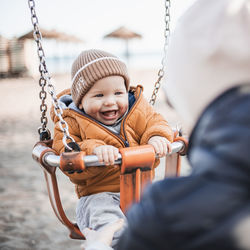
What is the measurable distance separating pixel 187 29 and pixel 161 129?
0.67 metres

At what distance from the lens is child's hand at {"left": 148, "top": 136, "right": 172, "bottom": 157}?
38.1 inches

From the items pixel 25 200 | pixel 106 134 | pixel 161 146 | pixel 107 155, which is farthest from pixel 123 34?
pixel 107 155

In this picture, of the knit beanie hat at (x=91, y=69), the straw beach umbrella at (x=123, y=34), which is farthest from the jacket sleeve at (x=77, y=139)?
the straw beach umbrella at (x=123, y=34)

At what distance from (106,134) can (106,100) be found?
0.13 meters

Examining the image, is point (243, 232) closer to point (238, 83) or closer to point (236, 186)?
point (236, 186)

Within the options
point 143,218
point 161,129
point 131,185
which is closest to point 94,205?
point 131,185

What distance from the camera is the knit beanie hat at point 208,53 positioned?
42cm

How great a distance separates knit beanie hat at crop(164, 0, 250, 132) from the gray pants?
0.61m

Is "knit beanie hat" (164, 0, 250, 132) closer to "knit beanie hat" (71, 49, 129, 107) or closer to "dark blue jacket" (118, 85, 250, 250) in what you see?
Result: "dark blue jacket" (118, 85, 250, 250)

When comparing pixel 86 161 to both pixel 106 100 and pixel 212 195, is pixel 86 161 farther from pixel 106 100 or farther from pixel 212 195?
pixel 212 195

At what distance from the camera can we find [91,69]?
1.18m

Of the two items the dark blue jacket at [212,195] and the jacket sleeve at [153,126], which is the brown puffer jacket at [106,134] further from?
the dark blue jacket at [212,195]

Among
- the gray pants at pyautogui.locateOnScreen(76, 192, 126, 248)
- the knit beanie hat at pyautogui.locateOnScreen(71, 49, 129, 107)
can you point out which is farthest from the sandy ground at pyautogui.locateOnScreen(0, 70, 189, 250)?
the knit beanie hat at pyautogui.locateOnScreen(71, 49, 129, 107)

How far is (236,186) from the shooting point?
38 cm
